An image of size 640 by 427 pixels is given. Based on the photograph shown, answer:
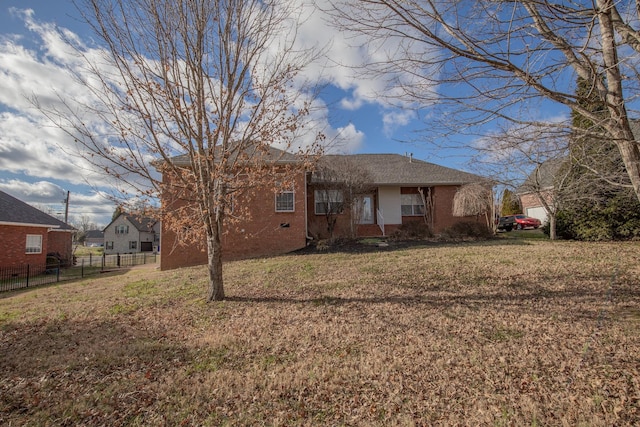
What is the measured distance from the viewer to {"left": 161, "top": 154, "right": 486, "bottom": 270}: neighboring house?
14.0 metres

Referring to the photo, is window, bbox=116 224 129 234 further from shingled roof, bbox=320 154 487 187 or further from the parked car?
the parked car

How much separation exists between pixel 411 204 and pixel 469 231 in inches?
203

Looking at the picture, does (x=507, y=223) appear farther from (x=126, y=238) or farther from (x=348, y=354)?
(x=126, y=238)

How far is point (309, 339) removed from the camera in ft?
15.5

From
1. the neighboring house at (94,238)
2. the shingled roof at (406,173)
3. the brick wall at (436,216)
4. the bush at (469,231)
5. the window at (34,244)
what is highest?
the shingled roof at (406,173)

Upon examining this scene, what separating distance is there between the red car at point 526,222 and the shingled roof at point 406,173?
9692mm

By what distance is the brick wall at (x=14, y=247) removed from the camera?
57.8 ft

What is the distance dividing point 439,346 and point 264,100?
5.75 m

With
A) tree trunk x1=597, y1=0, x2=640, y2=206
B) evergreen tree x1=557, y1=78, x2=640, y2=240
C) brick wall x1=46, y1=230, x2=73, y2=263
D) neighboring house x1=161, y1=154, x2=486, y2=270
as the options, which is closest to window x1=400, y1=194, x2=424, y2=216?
neighboring house x1=161, y1=154, x2=486, y2=270

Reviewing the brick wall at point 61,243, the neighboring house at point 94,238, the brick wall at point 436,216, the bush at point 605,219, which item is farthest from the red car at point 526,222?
the neighboring house at point 94,238

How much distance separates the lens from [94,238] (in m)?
80.3

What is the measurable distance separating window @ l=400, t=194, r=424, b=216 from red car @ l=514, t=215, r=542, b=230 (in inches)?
444

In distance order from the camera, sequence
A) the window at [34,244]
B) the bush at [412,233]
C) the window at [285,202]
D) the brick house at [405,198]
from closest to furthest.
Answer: the window at [285,202]
the bush at [412,233]
the brick house at [405,198]
the window at [34,244]

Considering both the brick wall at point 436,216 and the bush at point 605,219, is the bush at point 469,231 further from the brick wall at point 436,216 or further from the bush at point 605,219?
the bush at point 605,219
